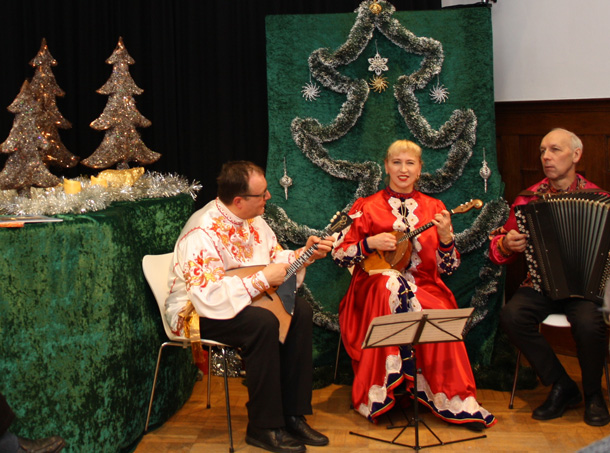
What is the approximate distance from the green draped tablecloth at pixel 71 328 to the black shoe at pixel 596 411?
2200 mm

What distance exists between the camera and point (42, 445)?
2832 millimetres

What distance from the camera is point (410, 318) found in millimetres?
3008

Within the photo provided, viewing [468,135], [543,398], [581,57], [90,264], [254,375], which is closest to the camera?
[90,264]

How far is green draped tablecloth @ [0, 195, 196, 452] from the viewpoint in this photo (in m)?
2.89

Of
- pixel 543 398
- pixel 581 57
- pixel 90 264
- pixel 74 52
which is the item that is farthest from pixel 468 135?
pixel 74 52

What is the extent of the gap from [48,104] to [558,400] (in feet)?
10.2

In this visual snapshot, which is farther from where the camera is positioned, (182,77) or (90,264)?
(182,77)

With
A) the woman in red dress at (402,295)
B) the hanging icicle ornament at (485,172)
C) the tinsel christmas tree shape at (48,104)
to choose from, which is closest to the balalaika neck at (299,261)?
the woman in red dress at (402,295)

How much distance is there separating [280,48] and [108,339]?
2.08 metres

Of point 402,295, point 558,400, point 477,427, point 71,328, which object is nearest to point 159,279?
point 71,328

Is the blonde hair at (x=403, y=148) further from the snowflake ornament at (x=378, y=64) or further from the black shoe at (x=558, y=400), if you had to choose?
the black shoe at (x=558, y=400)

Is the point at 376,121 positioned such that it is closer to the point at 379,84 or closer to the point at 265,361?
the point at 379,84

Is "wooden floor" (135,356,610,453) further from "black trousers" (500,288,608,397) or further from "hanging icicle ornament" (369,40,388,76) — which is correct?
"hanging icicle ornament" (369,40,388,76)

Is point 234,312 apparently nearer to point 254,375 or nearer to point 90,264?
point 254,375
